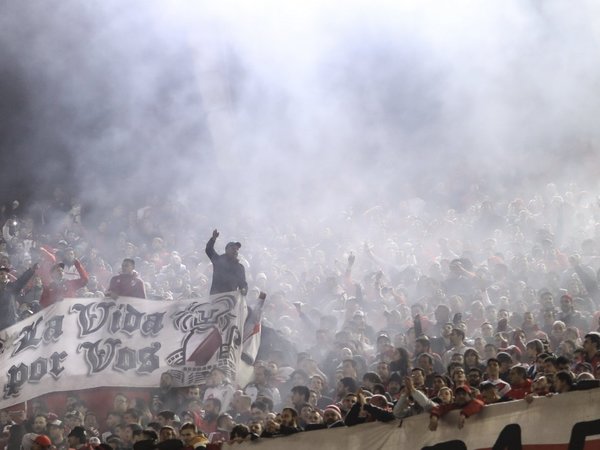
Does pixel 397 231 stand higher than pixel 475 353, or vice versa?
pixel 397 231

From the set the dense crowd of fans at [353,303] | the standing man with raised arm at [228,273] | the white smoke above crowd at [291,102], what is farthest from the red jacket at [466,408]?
the white smoke above crowd at [291,102]

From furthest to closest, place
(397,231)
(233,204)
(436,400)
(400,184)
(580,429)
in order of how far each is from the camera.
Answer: (400,184) < (233,204) < (397,231) < (436,400) < (580,429)

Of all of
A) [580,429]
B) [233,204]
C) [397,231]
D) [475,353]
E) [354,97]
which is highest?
[354,97]

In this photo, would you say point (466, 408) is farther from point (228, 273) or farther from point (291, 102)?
point (291, 102)

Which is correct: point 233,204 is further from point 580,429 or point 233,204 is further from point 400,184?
point 580,429

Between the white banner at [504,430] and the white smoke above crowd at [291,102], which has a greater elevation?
the white smoke above crowd at [291,102]

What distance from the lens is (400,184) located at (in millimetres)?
15555

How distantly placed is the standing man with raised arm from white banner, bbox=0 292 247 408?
0.66 feet

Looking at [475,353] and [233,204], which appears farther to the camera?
[233,204]

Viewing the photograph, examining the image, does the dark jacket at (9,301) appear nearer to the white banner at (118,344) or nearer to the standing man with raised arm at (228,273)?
the white banner at (118,344)

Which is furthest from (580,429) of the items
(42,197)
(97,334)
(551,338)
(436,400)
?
(42,197)

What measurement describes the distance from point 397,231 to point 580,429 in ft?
25.5

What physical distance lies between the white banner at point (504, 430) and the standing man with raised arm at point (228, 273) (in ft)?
9.13

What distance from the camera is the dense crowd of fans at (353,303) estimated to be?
6445mm
